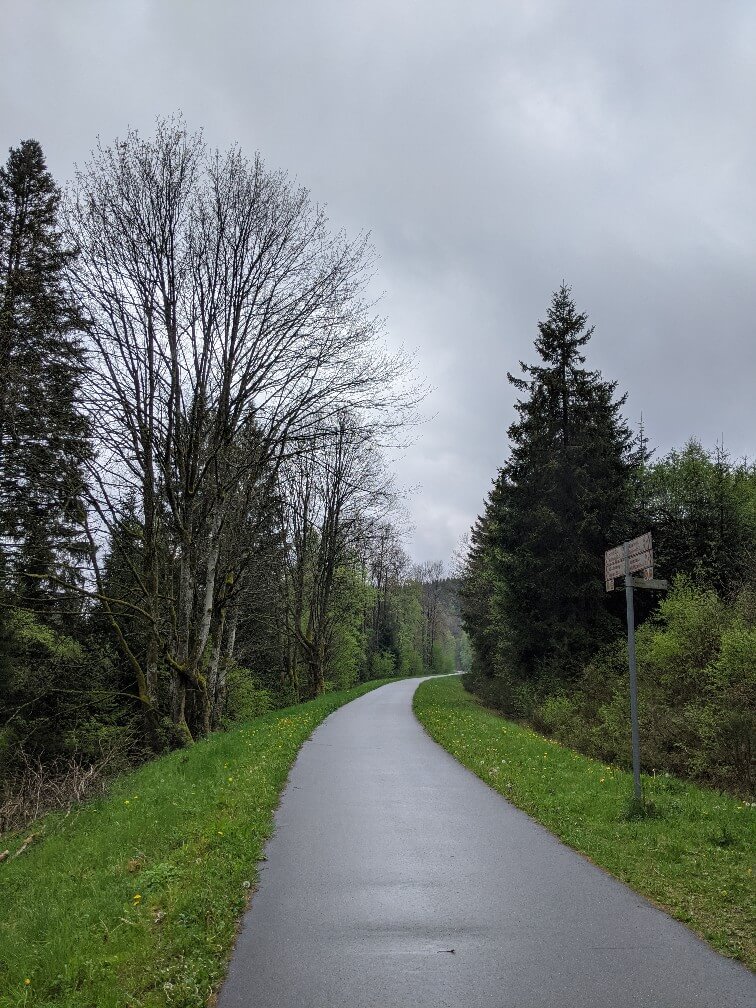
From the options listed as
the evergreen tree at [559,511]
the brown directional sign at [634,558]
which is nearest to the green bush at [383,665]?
the evergreen tree at [559,511]

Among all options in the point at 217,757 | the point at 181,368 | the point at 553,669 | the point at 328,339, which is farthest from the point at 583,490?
the point at 217,757

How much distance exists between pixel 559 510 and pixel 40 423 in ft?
48.2

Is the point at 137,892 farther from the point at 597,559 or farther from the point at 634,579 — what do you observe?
the point at 597,559

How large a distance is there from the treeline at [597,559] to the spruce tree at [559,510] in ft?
0.14

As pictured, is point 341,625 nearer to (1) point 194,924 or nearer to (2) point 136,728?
(2) point 136,728

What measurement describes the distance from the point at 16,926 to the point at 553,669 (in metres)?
17.2

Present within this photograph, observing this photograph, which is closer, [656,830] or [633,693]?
[656,830]

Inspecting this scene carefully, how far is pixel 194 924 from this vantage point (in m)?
4.43

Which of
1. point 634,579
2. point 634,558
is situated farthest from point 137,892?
point 634,558

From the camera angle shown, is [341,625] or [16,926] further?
[341,625]

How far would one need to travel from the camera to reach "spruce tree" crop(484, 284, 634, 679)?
65.4 feet

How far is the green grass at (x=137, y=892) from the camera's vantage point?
381 centimetres

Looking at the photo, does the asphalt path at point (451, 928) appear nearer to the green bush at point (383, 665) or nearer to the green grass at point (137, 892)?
the green grass at point (137, 892)

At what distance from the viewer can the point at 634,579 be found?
7984 millimetres
